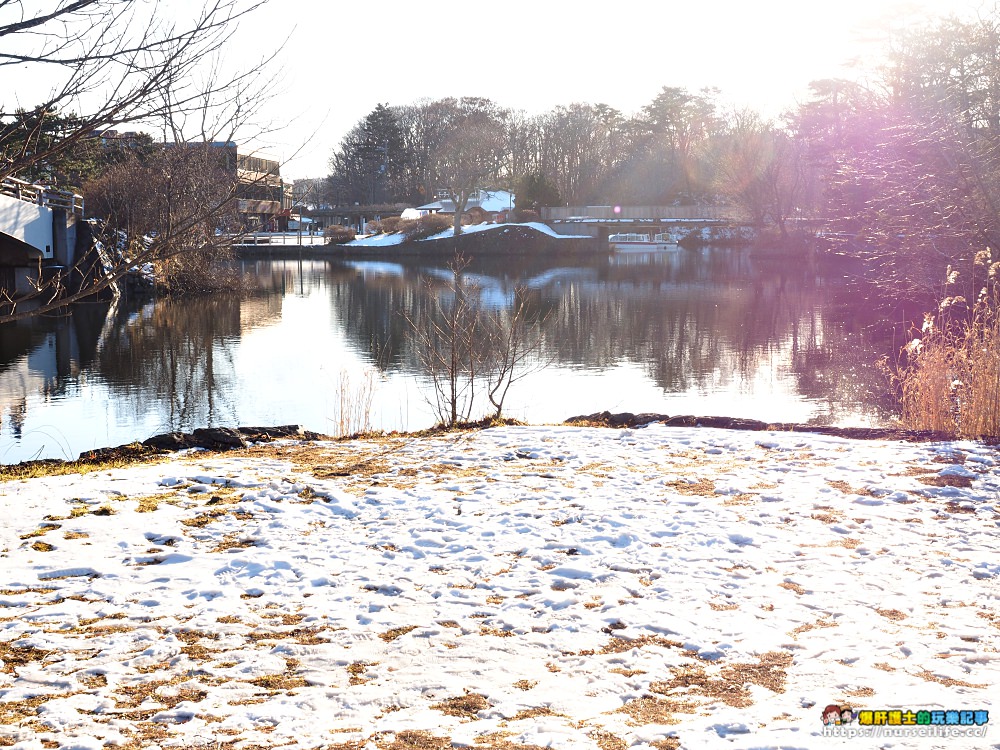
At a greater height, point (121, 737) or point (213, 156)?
point (213, 156)

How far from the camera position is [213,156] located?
6.84 meters

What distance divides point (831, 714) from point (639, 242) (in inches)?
2656

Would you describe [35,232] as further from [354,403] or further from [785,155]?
[785,155]

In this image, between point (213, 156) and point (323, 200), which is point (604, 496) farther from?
point (323, 200)

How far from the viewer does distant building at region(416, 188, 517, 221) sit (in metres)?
83.5

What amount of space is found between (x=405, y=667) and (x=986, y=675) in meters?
2.46

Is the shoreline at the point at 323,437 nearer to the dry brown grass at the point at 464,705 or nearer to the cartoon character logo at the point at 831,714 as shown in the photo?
the cartoon character logo at the point at 831,714

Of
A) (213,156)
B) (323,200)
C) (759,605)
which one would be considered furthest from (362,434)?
(323,200)

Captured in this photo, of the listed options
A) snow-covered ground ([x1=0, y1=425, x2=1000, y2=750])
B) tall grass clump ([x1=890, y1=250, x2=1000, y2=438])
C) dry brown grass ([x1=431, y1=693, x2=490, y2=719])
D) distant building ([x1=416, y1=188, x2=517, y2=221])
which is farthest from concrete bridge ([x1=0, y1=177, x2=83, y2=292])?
distant building ([x1=416, y1=188, x2=517, y2=221])

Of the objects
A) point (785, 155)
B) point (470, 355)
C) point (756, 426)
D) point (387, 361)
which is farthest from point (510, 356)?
point (785, 155)

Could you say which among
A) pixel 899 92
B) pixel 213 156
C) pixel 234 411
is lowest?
pixel 234 411

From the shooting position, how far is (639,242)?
6925cm

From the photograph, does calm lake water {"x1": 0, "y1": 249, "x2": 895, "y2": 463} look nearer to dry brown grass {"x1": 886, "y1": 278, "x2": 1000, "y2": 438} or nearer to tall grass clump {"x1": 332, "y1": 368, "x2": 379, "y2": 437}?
tall grass clump {"x1": 332, "y1": 368, "x2": 379, "y2": 437}

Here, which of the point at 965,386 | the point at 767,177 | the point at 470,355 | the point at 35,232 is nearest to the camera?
the point at 965,386
